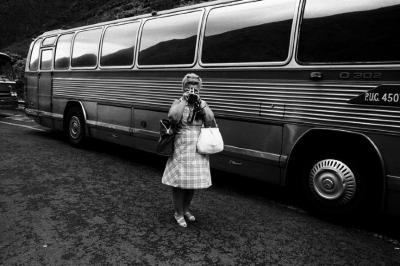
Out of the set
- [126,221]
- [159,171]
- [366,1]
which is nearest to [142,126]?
[159,171]

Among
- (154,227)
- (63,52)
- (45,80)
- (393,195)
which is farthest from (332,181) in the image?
(45,80)

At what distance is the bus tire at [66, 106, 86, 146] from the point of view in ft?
28.0

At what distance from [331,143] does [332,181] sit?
1.41 ft

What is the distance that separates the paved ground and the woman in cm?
55

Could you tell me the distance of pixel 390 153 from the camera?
3957 mm

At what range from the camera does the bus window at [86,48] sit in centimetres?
818

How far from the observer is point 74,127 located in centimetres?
873

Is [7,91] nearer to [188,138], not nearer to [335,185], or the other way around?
[188,138]

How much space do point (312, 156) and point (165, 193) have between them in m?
2.00

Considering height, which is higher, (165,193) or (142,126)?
(142,126)

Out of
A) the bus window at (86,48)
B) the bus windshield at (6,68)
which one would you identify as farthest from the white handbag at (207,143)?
the bus windshield at (6,68)

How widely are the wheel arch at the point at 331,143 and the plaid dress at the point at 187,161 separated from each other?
1.27m

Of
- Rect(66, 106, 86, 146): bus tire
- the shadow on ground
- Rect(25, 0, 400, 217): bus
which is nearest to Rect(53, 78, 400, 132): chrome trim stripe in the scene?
Rect(25, 0, 400, 217): bus

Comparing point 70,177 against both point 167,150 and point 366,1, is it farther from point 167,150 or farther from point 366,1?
point 366,1
